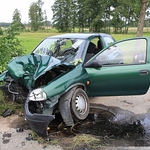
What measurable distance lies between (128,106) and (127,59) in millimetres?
1318

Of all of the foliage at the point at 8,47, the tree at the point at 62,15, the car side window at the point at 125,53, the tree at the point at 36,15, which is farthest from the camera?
the tree at the point at 36,15

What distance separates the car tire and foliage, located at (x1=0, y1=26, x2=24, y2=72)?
2.52m

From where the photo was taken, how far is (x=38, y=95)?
3.89 metres

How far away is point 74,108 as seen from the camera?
4.16 metres

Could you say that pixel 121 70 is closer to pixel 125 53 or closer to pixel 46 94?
pixel 125 53

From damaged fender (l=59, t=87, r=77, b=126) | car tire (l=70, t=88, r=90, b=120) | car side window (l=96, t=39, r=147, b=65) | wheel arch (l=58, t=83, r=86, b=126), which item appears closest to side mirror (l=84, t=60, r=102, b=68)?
car side window (l=96, t=39, r=147, b=65)

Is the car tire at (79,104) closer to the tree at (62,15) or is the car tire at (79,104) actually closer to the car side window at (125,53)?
the car side window at (125,53)

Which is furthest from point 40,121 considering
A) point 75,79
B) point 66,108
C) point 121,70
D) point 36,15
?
point 36,15

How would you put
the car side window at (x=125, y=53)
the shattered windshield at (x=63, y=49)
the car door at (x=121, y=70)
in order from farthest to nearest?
the shattered windshield at (x=63, y=49), the car side window at (x=125, y=53), the car door at (x=121, y=70)

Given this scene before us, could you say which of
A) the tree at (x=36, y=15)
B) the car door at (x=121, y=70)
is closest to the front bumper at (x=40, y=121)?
the car door at (x=121, y=70)

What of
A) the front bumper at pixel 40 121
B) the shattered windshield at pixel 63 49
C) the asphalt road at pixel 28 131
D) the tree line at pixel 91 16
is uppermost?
the tree line at pixel 91 16

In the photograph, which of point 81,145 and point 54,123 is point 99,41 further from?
point 81,145

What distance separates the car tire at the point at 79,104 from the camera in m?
4.16

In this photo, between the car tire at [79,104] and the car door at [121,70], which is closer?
the car tire at [79,104]
